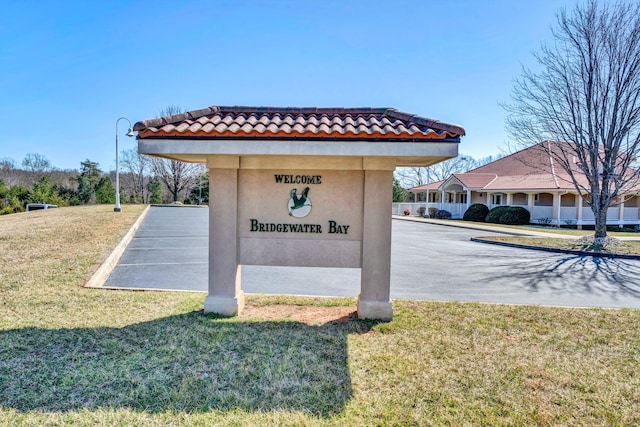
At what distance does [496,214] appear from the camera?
2991cm

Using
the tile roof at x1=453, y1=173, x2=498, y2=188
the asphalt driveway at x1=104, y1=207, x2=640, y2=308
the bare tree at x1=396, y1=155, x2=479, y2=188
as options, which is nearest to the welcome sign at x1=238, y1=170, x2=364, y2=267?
the asphalt driveway at x1=104, y1=207, x2=640, y2=308

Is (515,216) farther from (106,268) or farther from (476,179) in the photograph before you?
(106,268)

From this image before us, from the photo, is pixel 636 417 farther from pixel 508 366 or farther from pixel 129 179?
pixel 129 179

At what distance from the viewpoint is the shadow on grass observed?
3453 mm

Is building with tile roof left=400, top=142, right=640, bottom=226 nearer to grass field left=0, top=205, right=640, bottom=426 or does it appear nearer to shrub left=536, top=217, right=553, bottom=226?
shrub left=536, top=217, right=553, bottom=226

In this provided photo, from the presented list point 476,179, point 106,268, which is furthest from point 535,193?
point 106,268

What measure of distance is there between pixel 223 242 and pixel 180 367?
211cm

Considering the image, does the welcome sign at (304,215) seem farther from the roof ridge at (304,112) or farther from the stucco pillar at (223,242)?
the roof ridge at (304,112)

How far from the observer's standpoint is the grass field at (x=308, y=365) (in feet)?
10.9

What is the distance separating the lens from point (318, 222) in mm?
5863

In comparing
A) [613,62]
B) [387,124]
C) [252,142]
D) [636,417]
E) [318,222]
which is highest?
[613,62]

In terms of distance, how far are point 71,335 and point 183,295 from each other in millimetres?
2301

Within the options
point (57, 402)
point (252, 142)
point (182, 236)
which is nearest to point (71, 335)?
point (57, 402)

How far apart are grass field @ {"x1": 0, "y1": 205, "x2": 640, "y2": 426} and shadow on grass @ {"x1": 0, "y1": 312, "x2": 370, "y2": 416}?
0.02m
